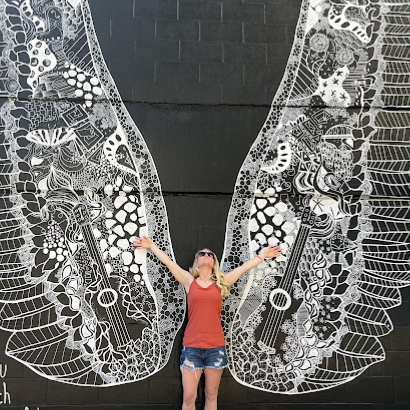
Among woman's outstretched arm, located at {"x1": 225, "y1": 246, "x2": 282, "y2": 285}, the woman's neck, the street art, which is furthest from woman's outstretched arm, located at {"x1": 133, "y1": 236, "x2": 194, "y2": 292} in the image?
the street art

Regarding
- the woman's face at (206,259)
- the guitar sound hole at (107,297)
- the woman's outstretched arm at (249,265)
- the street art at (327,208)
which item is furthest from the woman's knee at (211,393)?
the guitar sound hole at (107,297)

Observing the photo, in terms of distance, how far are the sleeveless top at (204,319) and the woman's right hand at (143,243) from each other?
58 centimetres

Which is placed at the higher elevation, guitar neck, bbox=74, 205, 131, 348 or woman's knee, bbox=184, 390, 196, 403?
guitar neck, bbox=74, 205, 131, 348

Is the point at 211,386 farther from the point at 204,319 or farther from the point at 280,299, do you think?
the point at 280,299

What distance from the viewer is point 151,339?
3.38 m

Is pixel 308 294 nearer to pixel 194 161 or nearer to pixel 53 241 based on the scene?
pixel 194 161

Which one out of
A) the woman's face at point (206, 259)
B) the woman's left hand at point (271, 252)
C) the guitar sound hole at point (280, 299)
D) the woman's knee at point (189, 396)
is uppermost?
the woman's face at point (206, 259)

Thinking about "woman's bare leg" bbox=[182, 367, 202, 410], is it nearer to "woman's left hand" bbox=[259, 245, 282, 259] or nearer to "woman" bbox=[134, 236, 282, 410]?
"woman" bbox=[134, 236, 282, 410]

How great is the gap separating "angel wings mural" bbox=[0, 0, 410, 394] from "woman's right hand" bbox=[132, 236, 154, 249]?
8cm

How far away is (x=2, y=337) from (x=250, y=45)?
3.65 meters

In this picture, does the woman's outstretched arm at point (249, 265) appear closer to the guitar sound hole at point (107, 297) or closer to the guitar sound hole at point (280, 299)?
the guitar sound hole at point (280, 299)

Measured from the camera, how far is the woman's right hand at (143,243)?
3375 mm

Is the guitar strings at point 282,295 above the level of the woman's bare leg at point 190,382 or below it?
above

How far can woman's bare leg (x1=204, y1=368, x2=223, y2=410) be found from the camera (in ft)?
9.93
